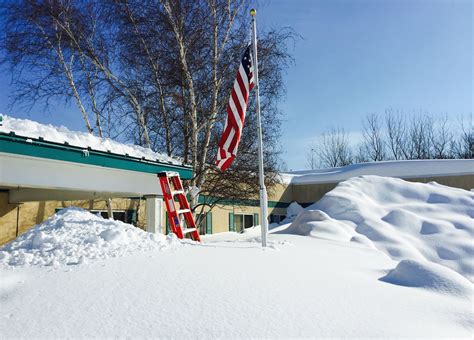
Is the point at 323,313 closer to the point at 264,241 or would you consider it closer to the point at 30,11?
the point at 264,241

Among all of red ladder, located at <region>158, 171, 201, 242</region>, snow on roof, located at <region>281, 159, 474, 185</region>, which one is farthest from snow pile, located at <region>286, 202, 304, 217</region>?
red ladder, located at <region>158, 171, 201, 242</region>

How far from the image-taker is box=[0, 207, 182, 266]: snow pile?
4.37 m

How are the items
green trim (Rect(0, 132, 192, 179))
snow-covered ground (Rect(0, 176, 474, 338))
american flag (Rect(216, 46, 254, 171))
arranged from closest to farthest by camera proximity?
1. snow-covered ground (Rect(0, 176, 474, 338))
2. green trim (Rect(0, 132, 192, 179))
3. american flag (Rect(216, 46, 254, 171))

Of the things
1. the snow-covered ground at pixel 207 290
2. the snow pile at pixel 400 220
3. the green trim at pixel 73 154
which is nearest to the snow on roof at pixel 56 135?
the green trim at pixel 73 154

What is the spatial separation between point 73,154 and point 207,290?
11.5ft

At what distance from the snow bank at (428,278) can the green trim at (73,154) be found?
180 inches

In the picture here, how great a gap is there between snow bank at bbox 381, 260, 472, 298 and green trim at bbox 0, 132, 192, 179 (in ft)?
15.0

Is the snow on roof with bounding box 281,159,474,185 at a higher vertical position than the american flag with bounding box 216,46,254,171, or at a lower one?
higher

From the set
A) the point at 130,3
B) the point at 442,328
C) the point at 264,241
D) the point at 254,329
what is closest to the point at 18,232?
the point at 264,241

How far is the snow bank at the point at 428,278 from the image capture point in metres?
4.33

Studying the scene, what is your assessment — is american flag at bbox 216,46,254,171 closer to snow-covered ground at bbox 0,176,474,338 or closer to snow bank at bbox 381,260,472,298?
snow-covered ground at bbox 0,176,474,338

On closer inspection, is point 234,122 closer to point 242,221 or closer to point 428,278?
point 428,278

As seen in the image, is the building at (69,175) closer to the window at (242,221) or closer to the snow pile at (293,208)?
the window at (242,221)

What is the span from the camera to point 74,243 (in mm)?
4754
